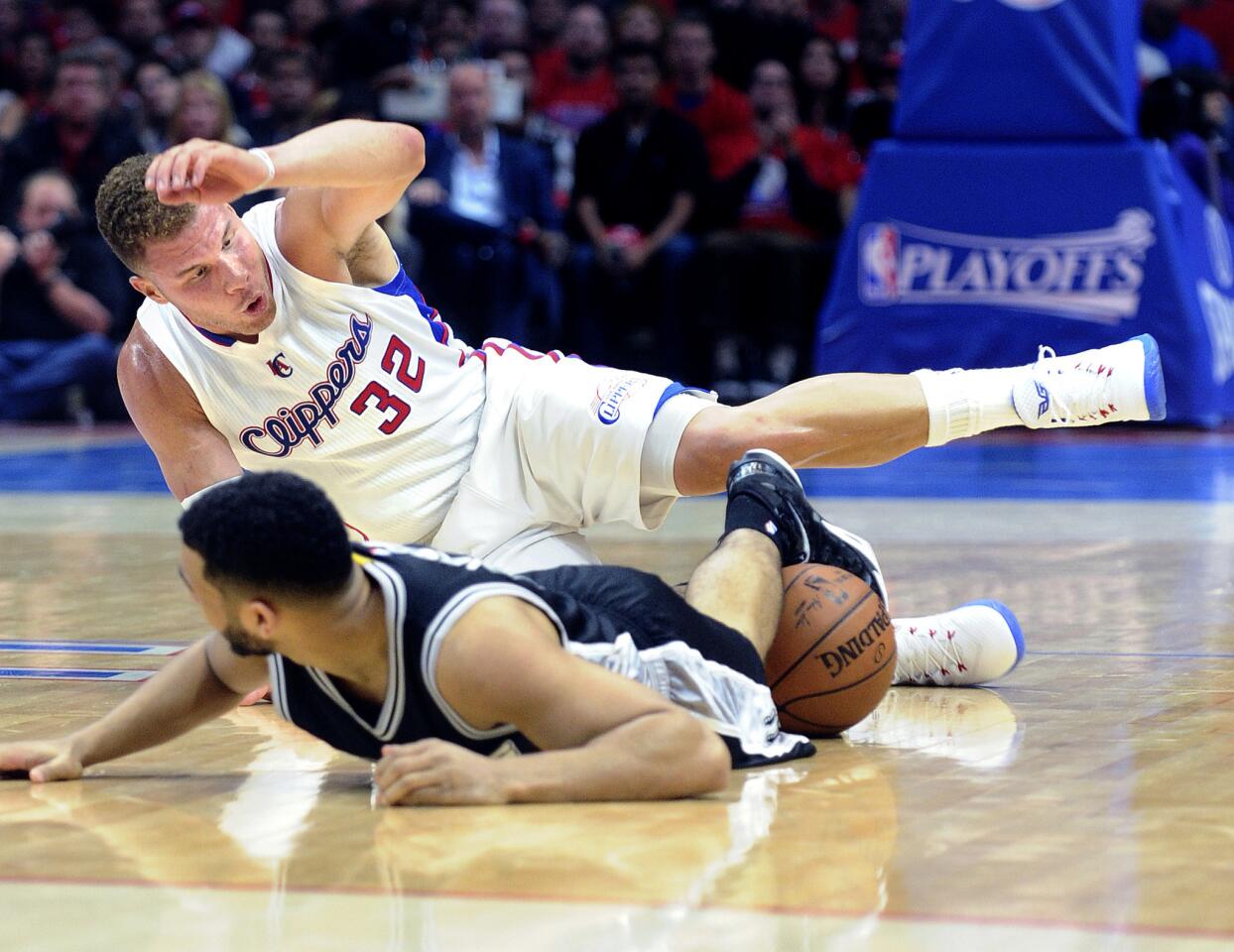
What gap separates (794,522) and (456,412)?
99cm

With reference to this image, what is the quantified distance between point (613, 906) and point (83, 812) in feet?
3.68

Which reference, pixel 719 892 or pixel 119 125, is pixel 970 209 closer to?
pixel 119 125

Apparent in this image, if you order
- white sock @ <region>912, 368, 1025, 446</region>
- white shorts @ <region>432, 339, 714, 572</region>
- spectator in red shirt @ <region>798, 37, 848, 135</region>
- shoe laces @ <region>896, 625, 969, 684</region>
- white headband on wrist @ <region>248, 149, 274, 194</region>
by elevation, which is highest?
white headband on wrist @ <region>248, 149, 274, 194</region>

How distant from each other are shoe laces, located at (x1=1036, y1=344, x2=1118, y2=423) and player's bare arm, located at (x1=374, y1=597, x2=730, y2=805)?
1.79 metres

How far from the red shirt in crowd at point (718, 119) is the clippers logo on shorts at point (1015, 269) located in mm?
2434

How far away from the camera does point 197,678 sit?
3.48 meters

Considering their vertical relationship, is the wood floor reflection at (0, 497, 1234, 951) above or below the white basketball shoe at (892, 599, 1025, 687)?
above

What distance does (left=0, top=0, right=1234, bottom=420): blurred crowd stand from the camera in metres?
12.0

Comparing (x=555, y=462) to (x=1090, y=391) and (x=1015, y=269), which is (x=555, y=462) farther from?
(x=1015, y=269)

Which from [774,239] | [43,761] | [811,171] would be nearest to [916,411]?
[43,761]

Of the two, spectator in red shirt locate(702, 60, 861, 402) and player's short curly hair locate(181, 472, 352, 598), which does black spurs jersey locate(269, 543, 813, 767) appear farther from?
spectator in red shirt locate(702, 60, 861, 402)

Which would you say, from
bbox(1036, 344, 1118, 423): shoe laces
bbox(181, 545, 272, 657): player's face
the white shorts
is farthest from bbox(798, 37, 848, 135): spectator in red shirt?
bbox(181, 545, 272, 657): player's face

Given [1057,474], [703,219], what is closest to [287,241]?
[1057,474]

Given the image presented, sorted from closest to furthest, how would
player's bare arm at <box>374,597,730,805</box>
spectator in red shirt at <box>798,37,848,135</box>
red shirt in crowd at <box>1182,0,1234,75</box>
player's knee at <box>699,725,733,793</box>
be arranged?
player's bare arm at <box>374,597,730,805</box> < player's knee at <box>699,725,733,793</box> < spectator in red shirt at <box>798,37,848,135</box> < red shirt in crowd at <box>1182,0,1234,75</box>
